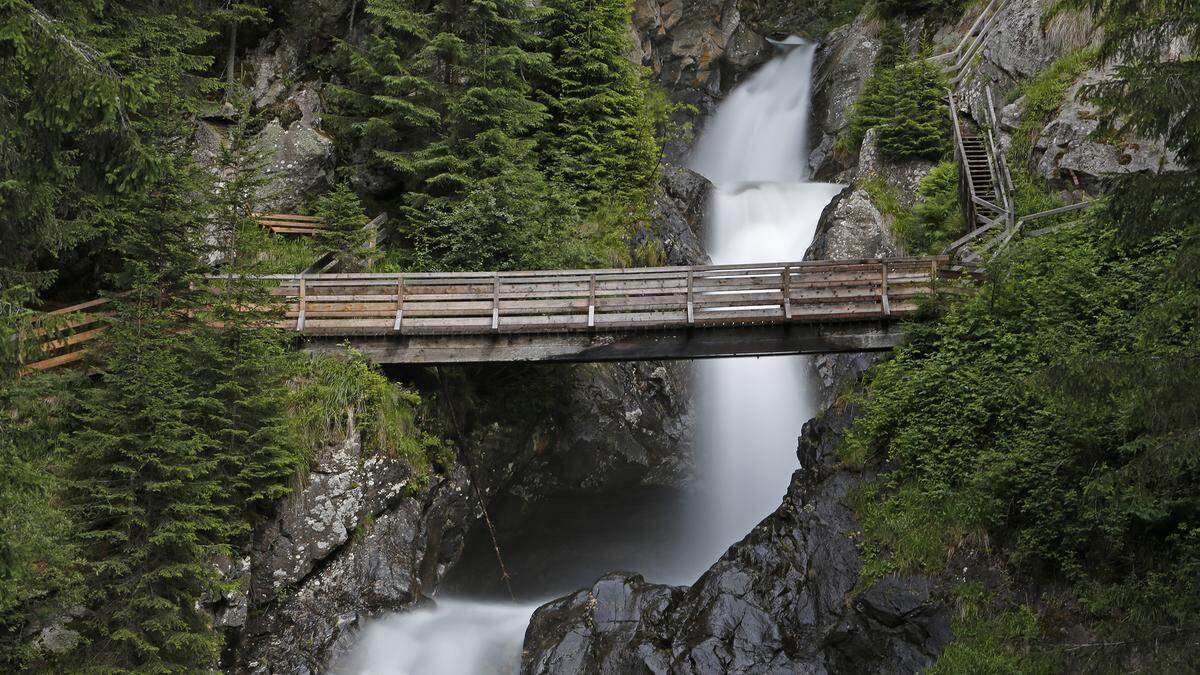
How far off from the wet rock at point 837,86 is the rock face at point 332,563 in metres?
18.9

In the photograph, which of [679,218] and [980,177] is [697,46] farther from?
[980,177]

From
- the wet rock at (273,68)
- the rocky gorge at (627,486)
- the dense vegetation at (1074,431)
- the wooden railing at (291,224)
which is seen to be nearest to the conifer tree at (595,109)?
the rocky gorge at (627,486)

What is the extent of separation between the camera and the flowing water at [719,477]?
1313 centimetres

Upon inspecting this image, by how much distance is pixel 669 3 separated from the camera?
101 ft

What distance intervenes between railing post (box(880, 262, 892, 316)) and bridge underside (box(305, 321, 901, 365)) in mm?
304

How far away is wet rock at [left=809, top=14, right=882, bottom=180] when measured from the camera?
2869 cm

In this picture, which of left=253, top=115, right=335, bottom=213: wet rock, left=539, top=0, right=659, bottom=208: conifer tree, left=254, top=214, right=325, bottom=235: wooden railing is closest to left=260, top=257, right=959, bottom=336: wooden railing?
left=254, top=214, right=325, bottom=235: wooden railing

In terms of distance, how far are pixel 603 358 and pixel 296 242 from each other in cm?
1037

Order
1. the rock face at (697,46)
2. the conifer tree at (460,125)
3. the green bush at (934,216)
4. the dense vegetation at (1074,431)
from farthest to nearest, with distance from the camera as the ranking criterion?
1. the rock face at (697,46)
2. the green bush at (934,216)
3. the conifer tree at (460,125)
4. the dense vegetation at (1074,431)

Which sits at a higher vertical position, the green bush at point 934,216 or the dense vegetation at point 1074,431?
the green bush at point 934,216

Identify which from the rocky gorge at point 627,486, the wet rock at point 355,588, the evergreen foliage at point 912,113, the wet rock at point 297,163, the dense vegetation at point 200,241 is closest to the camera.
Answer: the dense vegetation at point 200,241

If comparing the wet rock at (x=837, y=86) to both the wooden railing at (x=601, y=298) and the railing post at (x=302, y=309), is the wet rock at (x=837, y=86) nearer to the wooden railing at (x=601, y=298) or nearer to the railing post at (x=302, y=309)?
the wooden railing at (x=601, y=298)

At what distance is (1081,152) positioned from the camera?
1617 cm

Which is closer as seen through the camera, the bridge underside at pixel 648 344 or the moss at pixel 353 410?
the moss at pixel 353 410
